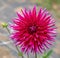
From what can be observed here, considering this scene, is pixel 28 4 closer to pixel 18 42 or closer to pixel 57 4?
pixel 57 4

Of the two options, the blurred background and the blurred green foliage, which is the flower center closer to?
the blurred background

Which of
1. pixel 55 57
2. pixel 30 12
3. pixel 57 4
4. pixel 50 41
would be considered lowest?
pixel 55 57

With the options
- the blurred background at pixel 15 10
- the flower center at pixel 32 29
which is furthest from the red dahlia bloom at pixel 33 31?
the blurred background at pixel 15 10

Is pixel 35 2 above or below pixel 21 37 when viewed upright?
above

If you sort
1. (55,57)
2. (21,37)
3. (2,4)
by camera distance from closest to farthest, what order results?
1. (21,37)
2. (55,57)
3. (2,4)

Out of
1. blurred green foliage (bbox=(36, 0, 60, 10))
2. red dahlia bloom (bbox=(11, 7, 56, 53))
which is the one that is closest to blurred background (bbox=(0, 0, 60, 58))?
blurred green foliage (bbox=(36, 0, 60, 10))

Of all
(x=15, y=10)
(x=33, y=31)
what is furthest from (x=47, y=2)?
(x=33, y=31)

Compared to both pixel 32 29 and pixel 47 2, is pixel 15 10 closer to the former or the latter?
A: pixel 47 2

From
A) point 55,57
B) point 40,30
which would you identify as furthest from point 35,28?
point 55,57

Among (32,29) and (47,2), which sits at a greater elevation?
(47,2)
